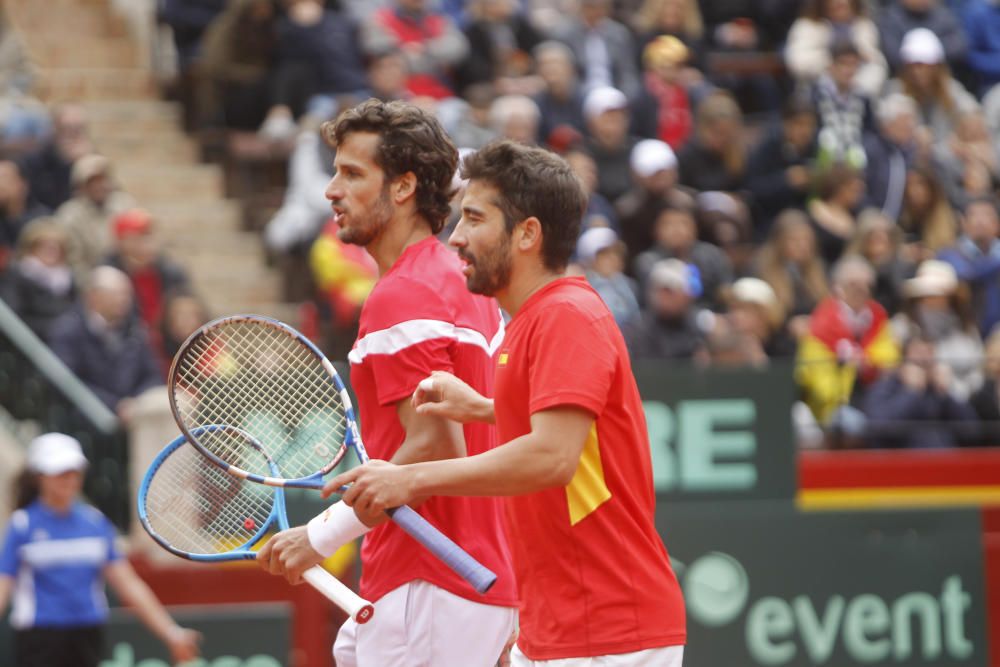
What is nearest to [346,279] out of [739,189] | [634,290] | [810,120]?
[634,290]

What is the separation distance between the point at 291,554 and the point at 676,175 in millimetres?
8333

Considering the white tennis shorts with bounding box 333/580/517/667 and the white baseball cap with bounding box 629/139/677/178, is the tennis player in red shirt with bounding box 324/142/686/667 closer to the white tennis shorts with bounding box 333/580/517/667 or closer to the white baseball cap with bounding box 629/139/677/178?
the white tennis shorts with bounding box 333/580/517/667

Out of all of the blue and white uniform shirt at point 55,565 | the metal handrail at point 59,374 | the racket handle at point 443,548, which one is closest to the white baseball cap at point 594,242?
the metal handrail at point 59,374

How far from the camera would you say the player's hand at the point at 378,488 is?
169 inches

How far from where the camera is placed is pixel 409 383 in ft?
15.2

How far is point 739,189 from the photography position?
13.1m

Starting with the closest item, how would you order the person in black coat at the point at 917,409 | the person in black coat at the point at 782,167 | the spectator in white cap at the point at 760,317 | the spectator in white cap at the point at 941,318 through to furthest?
the spectator in white cap at the point at 760,317
the person in black coat at the point at 917,409
the spectator in white cap at the point at 941,318
the person in black coat at the point at 782,167

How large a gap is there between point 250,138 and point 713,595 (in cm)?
539

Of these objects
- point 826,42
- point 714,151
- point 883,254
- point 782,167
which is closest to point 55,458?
point 714,151

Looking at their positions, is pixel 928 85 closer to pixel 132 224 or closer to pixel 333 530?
pixel 132 224

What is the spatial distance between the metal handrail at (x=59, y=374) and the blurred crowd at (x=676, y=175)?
0.16 meters

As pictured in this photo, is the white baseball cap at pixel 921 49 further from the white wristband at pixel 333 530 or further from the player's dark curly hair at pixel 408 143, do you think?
the white wristband at pixel 333 530

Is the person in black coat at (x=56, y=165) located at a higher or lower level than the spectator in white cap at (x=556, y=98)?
higher

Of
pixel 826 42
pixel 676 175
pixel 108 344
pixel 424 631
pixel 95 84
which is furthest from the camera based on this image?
pixel 826 42
